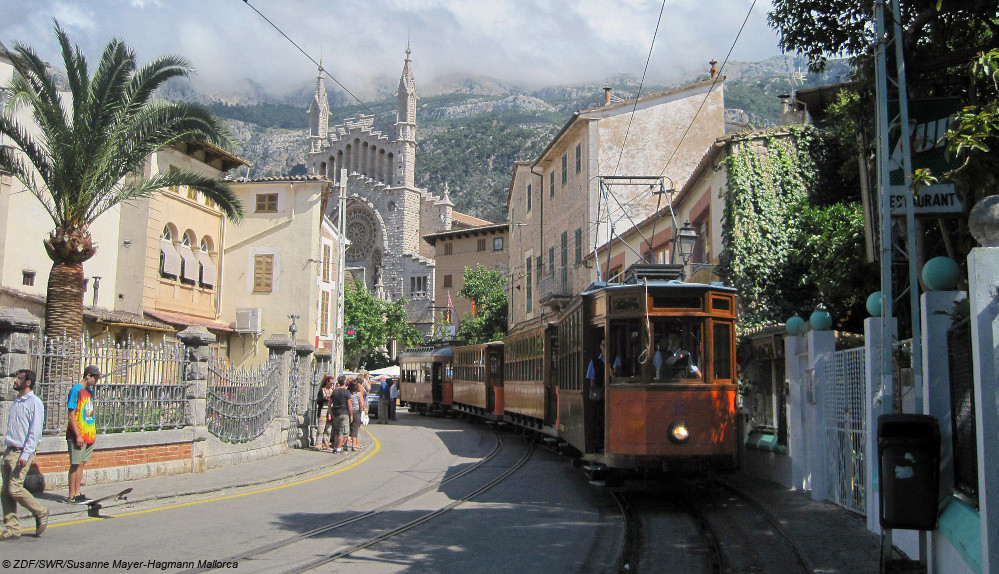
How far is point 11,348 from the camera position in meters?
11.0

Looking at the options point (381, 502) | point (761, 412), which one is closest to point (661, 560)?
point (381, 502)

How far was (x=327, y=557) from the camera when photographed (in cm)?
799

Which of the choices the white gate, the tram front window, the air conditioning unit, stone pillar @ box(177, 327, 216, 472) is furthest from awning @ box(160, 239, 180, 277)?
the white gate

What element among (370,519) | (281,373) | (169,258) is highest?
(169,258)

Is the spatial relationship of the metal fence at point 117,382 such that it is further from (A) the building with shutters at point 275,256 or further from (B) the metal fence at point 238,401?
(A) the building with shutters at point 275,256

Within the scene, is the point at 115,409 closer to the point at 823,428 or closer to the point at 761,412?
the point at 823,428

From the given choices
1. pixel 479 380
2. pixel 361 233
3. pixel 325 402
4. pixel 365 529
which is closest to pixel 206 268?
pixel 479 380

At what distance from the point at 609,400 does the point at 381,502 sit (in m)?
3.49

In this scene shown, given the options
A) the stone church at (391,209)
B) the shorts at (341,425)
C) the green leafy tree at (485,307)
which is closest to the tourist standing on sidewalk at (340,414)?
the shorts at (341,425)

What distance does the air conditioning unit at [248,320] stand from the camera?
114ft

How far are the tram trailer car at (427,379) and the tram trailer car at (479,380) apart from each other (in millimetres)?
1681

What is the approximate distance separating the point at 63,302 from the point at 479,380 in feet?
50.2

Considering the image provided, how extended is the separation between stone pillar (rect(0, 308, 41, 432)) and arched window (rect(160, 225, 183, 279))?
61.5 ft

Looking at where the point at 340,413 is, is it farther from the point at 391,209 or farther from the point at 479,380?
the point at 391,209
